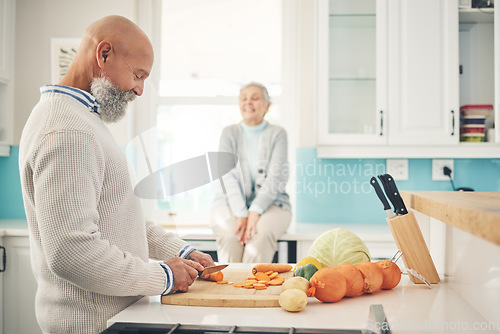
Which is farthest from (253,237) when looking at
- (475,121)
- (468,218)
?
(468,218)

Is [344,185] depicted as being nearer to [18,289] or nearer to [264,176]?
[264,176]

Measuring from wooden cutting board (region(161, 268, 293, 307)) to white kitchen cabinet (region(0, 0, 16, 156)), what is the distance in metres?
2.44

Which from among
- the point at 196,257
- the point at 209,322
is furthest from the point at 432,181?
the point at 209,322

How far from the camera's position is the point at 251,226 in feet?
8.86

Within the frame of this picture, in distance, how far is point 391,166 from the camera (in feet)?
10.3

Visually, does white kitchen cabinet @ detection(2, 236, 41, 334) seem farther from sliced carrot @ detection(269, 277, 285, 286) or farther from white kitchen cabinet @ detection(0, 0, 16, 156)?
sliced carrot @ detection(269, 277, 285, 286)

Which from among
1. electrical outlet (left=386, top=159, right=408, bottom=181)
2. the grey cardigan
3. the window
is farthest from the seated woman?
electrical outlet (left=386, top=159, right=408, bottom=181)

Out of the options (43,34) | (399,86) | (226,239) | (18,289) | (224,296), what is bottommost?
(18,289)

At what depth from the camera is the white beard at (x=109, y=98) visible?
4.04ft

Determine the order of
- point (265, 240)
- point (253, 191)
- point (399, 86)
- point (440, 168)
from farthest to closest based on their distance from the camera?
point (440, 168) → point (253, 191) → point (399, 86) → point (265, 240)

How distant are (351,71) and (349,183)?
2.40 ft

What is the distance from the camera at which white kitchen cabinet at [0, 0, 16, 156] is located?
3.12 meters

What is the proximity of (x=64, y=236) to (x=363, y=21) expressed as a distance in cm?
238

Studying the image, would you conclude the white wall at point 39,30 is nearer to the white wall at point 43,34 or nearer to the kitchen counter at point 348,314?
the white wall at point 43,34
